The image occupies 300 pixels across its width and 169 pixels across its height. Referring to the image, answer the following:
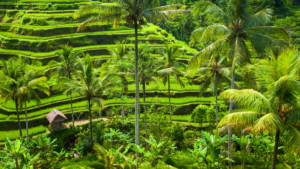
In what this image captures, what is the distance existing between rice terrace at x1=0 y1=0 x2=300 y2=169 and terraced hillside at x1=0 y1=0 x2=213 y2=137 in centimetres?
14

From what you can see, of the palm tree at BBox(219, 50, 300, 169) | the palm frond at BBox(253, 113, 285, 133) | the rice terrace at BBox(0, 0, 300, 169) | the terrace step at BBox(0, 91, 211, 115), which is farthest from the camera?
the terrace step at BBox(0, 91, 211, 115)

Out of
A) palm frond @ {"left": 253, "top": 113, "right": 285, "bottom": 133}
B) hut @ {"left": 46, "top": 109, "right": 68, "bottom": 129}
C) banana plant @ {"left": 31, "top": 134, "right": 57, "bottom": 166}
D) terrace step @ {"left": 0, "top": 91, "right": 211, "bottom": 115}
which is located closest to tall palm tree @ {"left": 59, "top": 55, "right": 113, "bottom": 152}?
terrace step @ {"left": 0, "top": 91, "right": 211, "bottom": 115}

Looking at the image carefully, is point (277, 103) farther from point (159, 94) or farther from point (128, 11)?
point (159, 94)

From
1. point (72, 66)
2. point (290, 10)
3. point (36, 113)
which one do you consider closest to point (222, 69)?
point (72, 66)

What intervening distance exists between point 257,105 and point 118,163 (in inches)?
290

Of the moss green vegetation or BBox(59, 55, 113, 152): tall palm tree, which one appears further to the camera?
the moss green vegetation

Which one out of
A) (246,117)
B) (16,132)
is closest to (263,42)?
(246,117)

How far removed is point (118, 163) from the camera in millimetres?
11133

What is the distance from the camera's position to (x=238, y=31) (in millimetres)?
9992

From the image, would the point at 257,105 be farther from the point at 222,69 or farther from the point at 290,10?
the point at 290,10

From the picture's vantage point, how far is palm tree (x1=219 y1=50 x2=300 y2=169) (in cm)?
657

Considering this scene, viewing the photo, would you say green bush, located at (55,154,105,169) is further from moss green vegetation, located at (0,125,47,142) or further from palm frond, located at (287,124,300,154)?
palm frond, located at (287,124,300,154)

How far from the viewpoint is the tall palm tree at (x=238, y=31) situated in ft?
30.9

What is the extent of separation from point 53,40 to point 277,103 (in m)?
27.2
